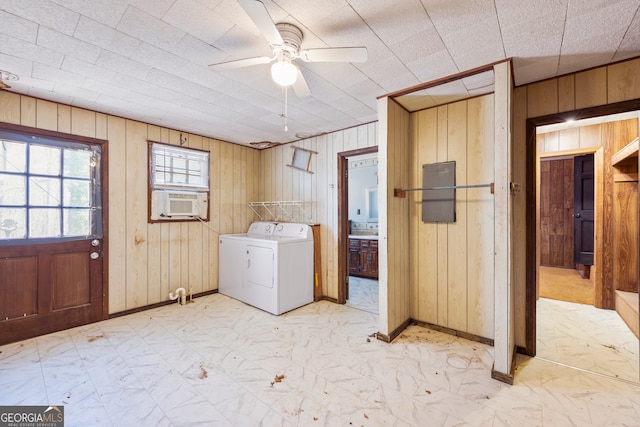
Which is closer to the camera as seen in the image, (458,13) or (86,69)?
(458,13)

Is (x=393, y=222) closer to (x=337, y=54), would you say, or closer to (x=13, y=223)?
(x=337, y=54)

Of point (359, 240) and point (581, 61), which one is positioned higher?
point (581, 61)

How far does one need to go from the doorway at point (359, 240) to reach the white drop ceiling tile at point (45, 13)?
2859mm

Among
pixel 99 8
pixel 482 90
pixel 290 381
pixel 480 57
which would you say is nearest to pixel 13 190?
pixel 99 8

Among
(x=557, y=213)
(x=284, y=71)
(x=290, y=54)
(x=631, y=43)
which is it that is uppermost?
(x=631, y=43)

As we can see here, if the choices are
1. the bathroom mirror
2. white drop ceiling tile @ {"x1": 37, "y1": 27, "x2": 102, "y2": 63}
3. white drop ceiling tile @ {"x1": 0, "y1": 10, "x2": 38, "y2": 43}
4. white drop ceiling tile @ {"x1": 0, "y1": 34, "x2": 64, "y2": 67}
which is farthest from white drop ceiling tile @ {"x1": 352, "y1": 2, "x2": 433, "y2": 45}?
the bathroom mirror

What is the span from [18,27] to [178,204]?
237cm

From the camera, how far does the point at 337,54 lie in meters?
1.69

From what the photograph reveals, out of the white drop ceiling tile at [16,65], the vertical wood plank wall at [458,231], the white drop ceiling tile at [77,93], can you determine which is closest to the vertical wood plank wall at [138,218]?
the white drop ceiling tile at [77,93]

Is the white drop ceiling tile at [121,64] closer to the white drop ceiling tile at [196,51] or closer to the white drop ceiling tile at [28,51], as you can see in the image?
the white drop ceiling tile at [28,51]

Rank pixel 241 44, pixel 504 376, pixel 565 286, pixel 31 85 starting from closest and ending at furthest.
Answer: pixel 241 44 < pixel 504 376 < pixel 31 85 < pixel 565 286

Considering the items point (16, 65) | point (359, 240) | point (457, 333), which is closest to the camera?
point (16, 65)

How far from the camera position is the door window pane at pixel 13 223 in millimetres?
2686

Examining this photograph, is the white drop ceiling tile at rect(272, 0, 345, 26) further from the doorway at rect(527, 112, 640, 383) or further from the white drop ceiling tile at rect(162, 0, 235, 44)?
the doorway at rect(527, 112, 640, 383)
